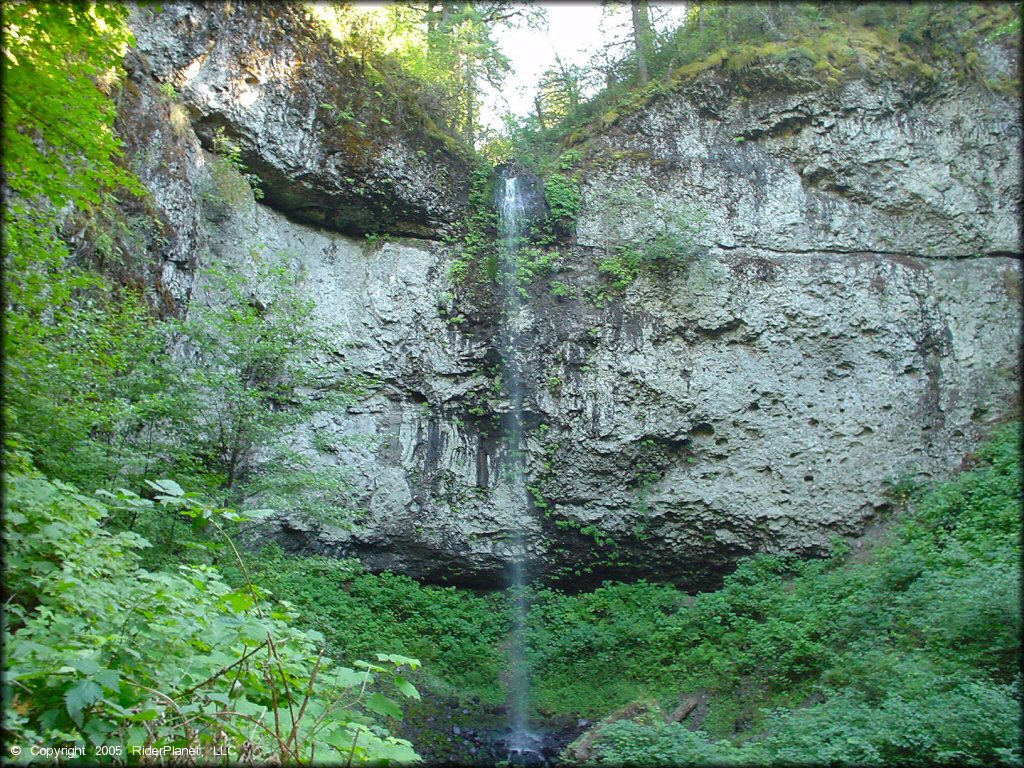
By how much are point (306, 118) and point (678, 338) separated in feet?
21.8

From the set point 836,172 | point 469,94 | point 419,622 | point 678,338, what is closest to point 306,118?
point 469,94

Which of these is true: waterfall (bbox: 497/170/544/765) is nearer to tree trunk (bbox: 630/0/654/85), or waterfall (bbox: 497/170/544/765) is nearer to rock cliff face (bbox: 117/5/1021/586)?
rock cliff face (bbox: 117/5/1021/586)

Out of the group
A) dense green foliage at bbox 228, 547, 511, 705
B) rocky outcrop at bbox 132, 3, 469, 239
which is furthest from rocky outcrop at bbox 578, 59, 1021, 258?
dense green foliage at bbox 228, 547, 511, 705

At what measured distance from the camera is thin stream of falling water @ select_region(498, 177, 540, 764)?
29.0 feet

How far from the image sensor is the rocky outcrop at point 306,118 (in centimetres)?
902

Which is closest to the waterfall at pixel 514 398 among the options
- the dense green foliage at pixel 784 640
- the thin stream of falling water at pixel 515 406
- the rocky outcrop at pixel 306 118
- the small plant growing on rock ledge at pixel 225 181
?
the thin stream of falling water at pixel 515 406

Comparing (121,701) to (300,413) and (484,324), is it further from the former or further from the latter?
(484,324)

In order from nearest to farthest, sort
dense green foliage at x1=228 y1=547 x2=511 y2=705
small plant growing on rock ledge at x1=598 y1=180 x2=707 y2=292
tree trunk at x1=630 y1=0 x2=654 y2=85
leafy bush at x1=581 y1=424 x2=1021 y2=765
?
leafy bush at x1=581 y1=424 x2=1021 y2=765, dense green foliage at x1=228 y1=547 x2=511 y2=705, small plant growing on rock ledge at x1=598 y1=180 x2=707 y2=292, tree trunk at x1=630 y1=0 x2=654 y2=85

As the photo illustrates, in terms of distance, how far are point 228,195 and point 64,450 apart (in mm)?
5694

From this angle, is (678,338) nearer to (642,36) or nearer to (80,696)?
(642,36)

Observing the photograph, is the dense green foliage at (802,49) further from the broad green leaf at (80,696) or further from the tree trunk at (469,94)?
the broad green leaf at (80,696)

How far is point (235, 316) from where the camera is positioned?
6.56m

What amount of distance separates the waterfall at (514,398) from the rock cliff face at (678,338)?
187 millimetres

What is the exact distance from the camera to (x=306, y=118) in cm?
995
